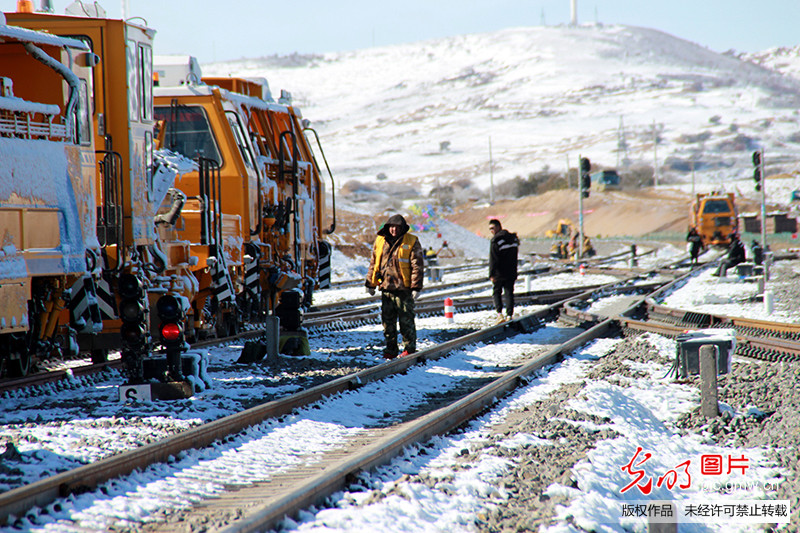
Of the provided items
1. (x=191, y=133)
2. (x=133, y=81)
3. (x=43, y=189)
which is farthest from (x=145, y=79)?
(x=191, y=133)

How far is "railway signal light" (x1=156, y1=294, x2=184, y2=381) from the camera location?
309 inches

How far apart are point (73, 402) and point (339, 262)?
2662 centimetres

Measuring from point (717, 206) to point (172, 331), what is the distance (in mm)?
36623

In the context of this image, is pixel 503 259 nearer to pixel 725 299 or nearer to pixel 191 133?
pixel 191 133

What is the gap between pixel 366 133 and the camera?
167 m

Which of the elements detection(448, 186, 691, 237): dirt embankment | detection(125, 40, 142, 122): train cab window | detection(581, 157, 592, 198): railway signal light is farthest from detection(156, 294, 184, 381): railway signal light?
detection(448, 186, 691, 237): dirt embankment

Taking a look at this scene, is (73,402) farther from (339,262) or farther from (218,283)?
(339,262)

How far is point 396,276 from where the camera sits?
1048 cm

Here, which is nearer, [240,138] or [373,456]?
[373,456]

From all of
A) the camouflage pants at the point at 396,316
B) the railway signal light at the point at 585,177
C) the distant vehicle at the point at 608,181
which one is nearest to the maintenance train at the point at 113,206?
the camouflage pants at the point at 396,316

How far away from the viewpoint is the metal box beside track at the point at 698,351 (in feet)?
28.1

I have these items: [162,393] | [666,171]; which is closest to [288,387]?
[162,393]

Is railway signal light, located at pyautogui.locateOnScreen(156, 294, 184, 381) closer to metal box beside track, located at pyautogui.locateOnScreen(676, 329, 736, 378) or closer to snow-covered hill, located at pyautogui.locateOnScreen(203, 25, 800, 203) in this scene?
metal box beside track, located at pyautogui.locateOnScreen(676, 329, 736, 378)

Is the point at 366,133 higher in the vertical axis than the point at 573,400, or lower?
higher
